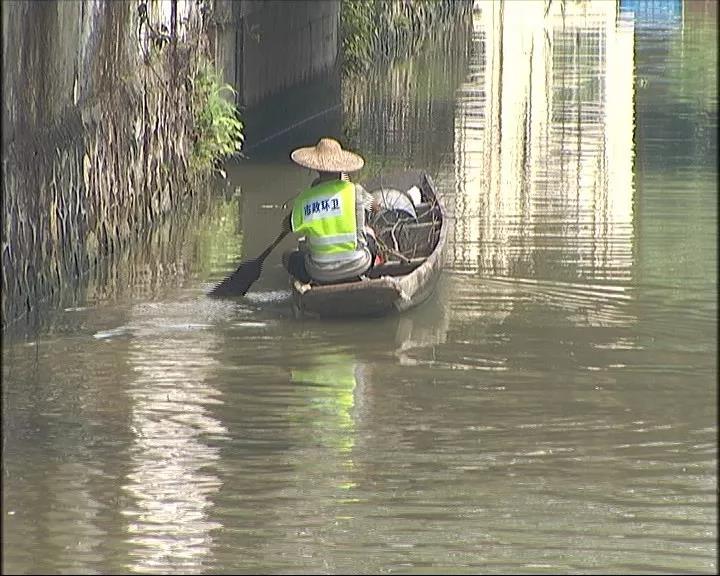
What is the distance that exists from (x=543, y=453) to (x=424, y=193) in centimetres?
669

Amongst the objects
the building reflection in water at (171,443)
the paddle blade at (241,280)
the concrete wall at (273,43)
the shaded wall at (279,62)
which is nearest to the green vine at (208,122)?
the shaded wall at (279,62)

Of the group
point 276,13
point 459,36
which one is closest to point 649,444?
point 276,13

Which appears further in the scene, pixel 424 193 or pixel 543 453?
pixel 424 193

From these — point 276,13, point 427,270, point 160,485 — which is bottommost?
point 160,485

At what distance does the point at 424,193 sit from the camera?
1622 centimetres

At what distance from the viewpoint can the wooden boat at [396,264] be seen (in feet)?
42.6

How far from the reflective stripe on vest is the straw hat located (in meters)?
0.12

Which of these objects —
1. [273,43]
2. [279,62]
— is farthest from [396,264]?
[279,62]

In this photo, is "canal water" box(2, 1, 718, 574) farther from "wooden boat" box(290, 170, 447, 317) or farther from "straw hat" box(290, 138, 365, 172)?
"straw hat" box(290, 138, 365, 172)

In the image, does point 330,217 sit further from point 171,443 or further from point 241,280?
point 171,443

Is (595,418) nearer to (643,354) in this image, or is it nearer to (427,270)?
(643,354)

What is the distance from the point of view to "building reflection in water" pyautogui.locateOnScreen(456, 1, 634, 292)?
1592 cm

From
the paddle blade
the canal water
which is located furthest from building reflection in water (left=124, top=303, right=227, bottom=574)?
the paddle blade

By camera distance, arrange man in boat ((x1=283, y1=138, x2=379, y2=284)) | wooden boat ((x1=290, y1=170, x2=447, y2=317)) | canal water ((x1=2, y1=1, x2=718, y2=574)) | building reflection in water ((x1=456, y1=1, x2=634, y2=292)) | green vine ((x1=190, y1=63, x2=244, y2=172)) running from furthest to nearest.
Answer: green vine ((x1=190, y1=63, x2=244, y2=172)) → building reflection in water ((x1=456, y1=1, x2=634, y2=292)) → man in boat ((x1=283, y1=138, x2=379, y2=284)) → wooden boat ((x1=290, y1=170, x2=447, y2=317)) → canal water ((x1=2, y1=1, x2=718, y2=574))
